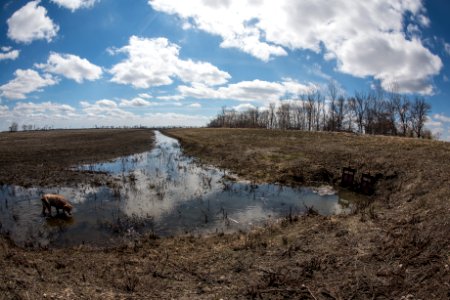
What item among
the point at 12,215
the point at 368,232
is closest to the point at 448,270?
the point at 368,232

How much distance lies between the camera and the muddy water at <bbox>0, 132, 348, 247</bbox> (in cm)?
1281

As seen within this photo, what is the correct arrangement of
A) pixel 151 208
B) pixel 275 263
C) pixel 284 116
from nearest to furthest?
pixel 275 263 → pixel 151 208 → pixel 284 116

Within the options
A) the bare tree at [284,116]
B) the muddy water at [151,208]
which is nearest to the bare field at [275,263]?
the muddy water at [151,208]

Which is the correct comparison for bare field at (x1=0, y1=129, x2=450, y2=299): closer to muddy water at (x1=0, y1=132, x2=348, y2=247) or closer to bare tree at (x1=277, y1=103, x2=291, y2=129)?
muddy water at (x1=0, y1=132, x2=348, y2=247)

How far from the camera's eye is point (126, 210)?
15.7 metres

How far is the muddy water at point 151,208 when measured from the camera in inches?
504

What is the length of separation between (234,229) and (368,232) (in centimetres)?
523

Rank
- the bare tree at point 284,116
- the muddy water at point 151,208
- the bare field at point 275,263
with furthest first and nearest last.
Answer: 1. the bare tree at point 284,116
2. the muddy water at point 151,208
3. the bare field at point 275,263

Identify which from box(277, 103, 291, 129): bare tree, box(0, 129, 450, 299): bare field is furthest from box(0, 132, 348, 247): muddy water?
box(277, 103, 291, 129): bare tree

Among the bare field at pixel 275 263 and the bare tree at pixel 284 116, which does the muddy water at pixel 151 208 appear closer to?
the bare field at pixel 275 263

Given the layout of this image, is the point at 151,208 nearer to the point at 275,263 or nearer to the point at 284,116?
the point at 275,263

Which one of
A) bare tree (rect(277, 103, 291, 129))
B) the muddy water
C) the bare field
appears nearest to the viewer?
the bare field

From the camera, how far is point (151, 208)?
16203 mm

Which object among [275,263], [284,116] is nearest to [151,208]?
[275,263]
